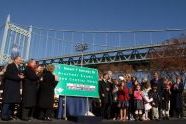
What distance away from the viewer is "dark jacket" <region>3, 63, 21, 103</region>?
9625 mm

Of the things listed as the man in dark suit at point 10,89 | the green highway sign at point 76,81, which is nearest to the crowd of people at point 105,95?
the man in dark suit at point 10,89

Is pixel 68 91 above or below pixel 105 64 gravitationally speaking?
below

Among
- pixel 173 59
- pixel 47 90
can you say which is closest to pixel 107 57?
pixel 173 59

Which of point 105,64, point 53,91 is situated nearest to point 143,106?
point 53,91

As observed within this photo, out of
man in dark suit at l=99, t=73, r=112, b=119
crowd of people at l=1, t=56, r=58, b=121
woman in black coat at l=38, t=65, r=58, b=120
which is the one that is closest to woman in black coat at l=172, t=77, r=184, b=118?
man in dark suit at l=99, t=73, r=112, b=119

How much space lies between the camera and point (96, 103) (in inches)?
541

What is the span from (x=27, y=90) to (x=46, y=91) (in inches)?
25.6

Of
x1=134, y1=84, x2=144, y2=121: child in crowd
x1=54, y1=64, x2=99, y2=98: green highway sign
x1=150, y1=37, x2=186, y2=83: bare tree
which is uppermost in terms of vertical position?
x1=150, y1=37, x2=186, y2=83: bare tree

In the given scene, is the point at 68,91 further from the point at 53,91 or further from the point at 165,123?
the point at 165,123

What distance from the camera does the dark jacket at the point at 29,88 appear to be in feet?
32.8

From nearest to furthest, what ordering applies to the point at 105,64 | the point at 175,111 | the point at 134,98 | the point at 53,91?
the point at 53,91
the point at 134,98
the point at 175,111
the point at 105,64

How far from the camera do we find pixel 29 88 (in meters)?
10.1

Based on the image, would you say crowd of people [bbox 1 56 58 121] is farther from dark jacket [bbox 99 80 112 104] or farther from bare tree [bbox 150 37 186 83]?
bare tree [bbox 150 37 186 83]

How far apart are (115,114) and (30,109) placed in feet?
12.4
